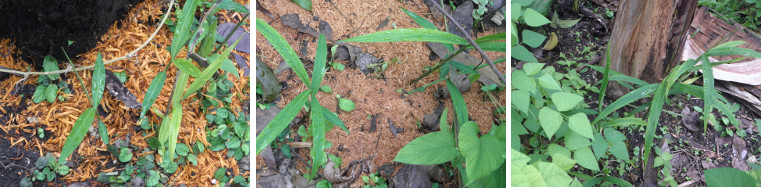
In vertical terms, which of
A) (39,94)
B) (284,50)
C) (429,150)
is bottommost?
(429,150)

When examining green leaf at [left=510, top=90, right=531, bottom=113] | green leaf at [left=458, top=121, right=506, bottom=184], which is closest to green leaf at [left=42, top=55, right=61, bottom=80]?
green leaf at [left=458, top=121, right=506, bottom=184]

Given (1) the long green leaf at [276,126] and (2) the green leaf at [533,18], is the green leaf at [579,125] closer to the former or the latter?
(2) the green leaf at [533,18]

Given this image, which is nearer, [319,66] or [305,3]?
[319,66]

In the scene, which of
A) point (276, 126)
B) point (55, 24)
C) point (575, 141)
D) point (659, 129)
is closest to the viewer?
point (276, 126)

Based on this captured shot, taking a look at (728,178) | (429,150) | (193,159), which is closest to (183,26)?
(193,159)

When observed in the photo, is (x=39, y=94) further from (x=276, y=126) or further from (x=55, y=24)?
(x=276, y=126)

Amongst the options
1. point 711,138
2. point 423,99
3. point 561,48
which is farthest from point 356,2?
point 711,138
